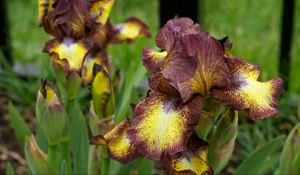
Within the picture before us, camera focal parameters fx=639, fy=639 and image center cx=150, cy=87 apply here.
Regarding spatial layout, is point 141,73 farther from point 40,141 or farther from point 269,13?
point 269,13

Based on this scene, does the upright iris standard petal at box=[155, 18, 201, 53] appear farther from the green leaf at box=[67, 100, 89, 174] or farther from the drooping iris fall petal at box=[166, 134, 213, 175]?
the green leaf at box=[67, 100, 89, 174]

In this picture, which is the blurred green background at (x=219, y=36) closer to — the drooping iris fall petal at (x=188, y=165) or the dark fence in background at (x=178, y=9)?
the dark fence in background at (x=178, y=9)

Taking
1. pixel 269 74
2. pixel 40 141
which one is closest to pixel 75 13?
Answer: pixel 40 141

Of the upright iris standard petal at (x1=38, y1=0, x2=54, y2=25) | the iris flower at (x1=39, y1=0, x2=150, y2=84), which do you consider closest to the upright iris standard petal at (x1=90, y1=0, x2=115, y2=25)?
the iris flower at (x1=39, y1=0, x2=150, y2=84)

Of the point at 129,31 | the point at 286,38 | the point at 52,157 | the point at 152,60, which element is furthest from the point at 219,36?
the point at 152,60

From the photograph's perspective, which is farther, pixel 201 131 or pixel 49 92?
pixel 49 92

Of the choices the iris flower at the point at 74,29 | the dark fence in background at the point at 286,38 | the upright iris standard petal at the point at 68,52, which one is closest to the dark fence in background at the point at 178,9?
the dark fence in background at the point at 286,38
